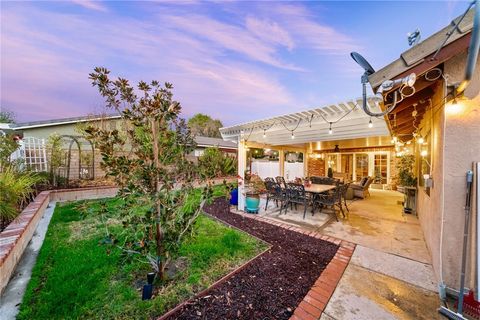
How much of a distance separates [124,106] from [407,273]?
493 cm

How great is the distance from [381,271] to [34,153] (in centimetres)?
1222

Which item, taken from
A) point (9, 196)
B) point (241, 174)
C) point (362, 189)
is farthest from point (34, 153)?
point (362, 189)

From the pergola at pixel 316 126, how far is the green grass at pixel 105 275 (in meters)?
3.17

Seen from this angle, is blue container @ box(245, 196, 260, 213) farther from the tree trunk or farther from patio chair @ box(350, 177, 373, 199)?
patio chair @ box(350, 177, 373, 199)

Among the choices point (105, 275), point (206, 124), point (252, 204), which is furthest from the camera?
point (206, 124)

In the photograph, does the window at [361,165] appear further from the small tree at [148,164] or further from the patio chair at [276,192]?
the small tree at [148,164]

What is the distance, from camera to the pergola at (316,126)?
4062 millimetres

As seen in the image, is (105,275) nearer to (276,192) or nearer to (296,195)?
(276,192)

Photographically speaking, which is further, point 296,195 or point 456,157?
point 296,195

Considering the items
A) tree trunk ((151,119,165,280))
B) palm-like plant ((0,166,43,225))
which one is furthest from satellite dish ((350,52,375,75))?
palm-like plant ((0,166,43,225))

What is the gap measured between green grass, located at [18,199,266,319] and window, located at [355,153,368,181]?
1131 cm

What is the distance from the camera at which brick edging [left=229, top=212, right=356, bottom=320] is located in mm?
2115

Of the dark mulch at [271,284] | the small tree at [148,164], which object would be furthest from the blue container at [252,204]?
the small tree at [148,164]

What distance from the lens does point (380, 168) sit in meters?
11.6
